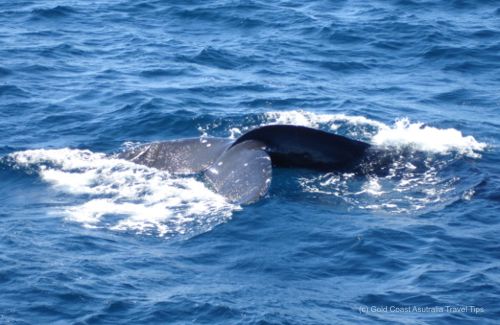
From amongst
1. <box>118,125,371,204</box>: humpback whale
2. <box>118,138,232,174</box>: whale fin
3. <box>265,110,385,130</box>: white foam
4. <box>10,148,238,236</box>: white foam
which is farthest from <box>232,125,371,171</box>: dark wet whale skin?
<box>265,110,385,130</box>: white foam

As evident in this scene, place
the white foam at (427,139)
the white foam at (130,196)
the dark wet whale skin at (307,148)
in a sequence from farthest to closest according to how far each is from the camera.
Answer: the white foam at (427,139) < the dark wet whale skin at (307,148) < the white foam at (130,196)

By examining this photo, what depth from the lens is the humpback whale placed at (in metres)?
14.0

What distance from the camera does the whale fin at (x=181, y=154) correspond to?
14.9m

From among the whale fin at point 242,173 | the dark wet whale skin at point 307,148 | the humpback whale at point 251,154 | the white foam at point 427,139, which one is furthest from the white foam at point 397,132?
the whale fin at point 242,173

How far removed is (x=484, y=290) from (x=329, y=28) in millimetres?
15848

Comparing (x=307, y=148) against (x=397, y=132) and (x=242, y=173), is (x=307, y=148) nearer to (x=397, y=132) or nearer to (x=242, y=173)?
(x=242, y=173)

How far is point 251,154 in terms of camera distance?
46.6ft

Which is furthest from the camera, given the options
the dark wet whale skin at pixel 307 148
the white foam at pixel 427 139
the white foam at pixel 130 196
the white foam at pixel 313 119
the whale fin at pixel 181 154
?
the white foam at pixel 313 119

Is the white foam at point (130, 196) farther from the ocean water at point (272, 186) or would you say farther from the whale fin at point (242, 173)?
the whale fin at point (242, 173)

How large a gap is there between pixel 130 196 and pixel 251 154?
193 cm

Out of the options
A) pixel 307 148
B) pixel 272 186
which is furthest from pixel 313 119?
pixel 272 186

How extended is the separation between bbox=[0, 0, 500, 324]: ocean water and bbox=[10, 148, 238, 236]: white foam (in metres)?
0.04

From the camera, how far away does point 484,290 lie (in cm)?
1121

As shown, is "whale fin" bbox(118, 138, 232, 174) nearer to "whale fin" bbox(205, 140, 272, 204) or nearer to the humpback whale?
the humpback whale
